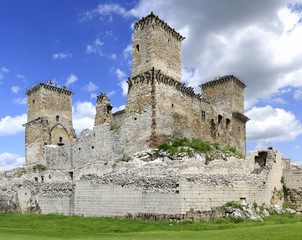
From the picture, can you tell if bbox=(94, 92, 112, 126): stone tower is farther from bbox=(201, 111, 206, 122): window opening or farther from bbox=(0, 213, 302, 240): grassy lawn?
bbox=(0, 213, 302, 240): grassy lawn

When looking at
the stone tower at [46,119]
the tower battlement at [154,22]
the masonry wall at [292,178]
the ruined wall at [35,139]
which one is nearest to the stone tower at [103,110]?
the tower battlement at [154,22]

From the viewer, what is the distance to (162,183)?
16.3 metres

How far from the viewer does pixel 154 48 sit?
27172mm

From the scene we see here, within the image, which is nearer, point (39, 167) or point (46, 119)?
point (39, 167)

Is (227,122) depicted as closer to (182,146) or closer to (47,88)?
(182,146)

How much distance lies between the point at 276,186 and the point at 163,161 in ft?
24.8

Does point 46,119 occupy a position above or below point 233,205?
above

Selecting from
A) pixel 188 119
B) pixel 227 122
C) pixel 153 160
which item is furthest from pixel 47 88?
pixel 153 160

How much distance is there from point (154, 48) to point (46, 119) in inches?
822

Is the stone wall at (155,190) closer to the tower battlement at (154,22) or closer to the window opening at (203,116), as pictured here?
the window opening at (203,116)

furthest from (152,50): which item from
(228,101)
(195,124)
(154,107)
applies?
(228,101)

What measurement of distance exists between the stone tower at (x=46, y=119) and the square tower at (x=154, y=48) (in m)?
18.0

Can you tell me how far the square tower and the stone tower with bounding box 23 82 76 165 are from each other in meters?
18.0

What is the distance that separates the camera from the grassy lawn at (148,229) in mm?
11797
